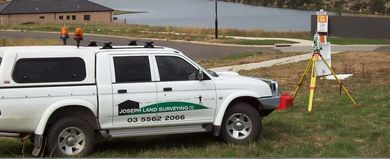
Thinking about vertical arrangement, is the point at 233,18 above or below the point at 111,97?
above

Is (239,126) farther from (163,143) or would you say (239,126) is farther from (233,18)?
(233,18)

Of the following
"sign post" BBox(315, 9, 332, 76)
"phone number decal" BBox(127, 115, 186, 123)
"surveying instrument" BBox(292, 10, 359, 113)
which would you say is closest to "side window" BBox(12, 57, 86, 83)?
"phone number decal" BBox(127, 115, 186, 123)

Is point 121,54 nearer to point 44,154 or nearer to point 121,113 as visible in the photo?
point 121,113

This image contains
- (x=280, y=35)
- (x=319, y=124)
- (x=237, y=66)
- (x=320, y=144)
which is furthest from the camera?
(x=280, y=35)

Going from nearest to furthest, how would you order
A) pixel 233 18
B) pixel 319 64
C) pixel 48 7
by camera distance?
1. pixel 319 64
2. pixel 48 7
3. pixel 233 18

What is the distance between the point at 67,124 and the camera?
8.05 meters

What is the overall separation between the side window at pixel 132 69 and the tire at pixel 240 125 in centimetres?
130

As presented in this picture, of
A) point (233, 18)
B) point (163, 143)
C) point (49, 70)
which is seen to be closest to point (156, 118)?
point (163, 143)

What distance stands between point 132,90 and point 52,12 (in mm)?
95460

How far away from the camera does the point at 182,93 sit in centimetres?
855

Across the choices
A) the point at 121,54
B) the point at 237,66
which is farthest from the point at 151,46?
the point at 237,66

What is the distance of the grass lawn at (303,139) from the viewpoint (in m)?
8.20

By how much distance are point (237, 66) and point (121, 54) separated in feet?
54.3

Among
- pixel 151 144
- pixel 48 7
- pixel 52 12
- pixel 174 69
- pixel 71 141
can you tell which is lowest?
pixel 151 144
